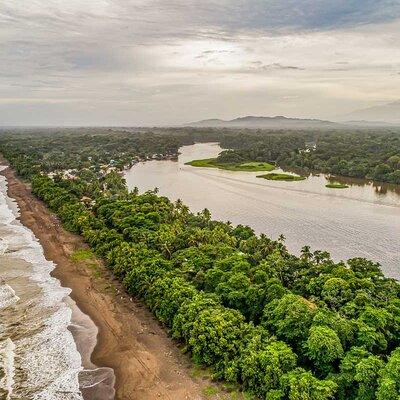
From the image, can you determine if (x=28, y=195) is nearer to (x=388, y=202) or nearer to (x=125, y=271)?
(x=125, y=271)

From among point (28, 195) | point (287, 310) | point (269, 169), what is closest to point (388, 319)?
point (287, 310)

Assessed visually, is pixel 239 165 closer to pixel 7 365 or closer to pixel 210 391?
pixel 7 365

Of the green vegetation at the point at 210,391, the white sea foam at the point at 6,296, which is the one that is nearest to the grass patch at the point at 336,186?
the white sea foam at the point at 6,296

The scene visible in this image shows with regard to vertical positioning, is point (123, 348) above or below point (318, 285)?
below

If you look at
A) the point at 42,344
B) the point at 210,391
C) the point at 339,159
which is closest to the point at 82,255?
the point at 42,344

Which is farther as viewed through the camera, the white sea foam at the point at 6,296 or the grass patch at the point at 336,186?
the grass patch at the point at 336,186

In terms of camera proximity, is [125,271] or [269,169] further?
[269,169]

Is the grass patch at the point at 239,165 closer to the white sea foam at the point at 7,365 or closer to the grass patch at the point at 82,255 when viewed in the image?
the grass patch at the point at 82,255
